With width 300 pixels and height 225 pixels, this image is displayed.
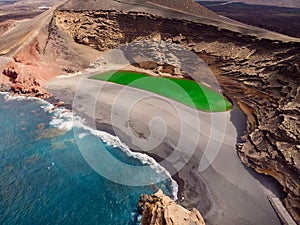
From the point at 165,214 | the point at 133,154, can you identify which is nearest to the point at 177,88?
the point at 133,154

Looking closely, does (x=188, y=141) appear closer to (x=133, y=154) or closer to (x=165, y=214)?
(x=133, y=154)

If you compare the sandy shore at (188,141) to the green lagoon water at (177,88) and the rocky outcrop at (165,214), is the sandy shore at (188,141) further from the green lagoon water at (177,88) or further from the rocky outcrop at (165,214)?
the rocky outcrop at (165,214)

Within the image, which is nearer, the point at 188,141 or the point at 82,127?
the point at 188,141

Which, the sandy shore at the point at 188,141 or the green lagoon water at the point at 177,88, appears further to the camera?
the green lagoon water at the point at 177,88

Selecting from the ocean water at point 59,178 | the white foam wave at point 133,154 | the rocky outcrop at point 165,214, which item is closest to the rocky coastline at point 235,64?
the white foam wave at point 133,154

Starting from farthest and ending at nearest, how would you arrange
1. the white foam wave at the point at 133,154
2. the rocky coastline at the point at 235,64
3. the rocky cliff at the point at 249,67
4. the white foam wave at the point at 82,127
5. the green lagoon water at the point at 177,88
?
the green lagoon water at the point at 177,88 < the white foam wave at the point at 82,127 < the white foam wave at the point at 133,154 < the rocky coastline at the point at 235,64 < the rocky cliff at the point at 249,67

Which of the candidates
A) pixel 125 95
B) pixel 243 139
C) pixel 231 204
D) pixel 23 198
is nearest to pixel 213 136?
pixel 243 139

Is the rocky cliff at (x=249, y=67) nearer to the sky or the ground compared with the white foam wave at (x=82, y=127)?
nearer to the sky
